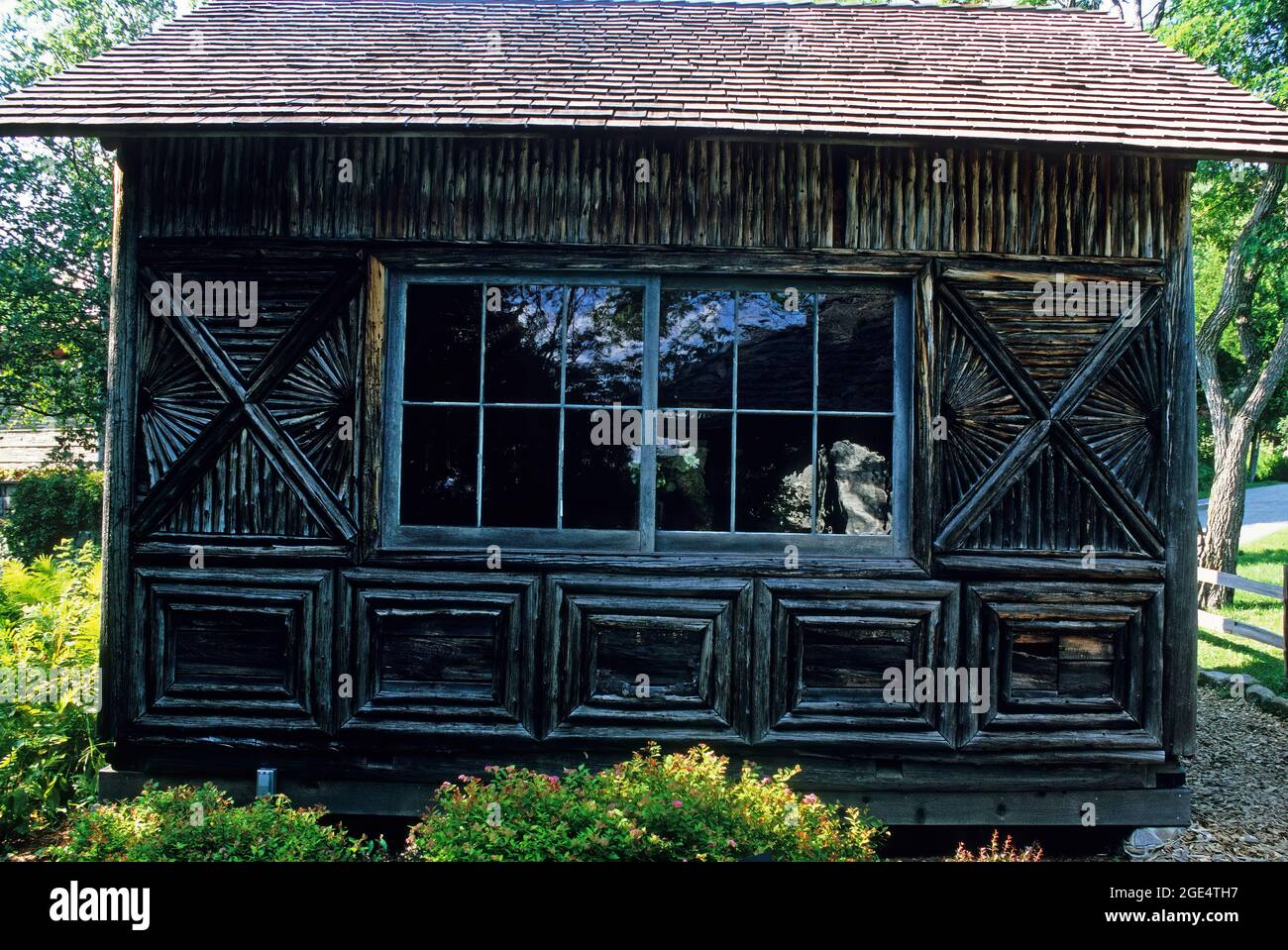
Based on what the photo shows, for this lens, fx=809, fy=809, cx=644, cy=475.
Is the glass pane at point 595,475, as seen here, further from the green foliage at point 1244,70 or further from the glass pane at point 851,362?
the green foliage at point 1244,70

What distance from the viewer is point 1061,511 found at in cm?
478

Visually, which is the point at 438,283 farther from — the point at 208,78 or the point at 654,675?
the point at 654,675

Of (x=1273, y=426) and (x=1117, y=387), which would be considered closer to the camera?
(x=1117, y=387)

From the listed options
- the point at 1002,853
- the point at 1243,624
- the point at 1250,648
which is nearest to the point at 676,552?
the point at 1002,853

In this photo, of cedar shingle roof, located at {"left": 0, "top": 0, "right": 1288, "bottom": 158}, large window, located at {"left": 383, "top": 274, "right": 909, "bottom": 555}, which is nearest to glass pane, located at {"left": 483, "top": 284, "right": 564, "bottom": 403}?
large window, located at {"left": 383, "top": 274, "right": 909, "bottom": 555}

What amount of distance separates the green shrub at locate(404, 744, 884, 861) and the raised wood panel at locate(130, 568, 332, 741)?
1.45m

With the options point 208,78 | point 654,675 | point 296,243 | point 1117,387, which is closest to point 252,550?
point 296,243

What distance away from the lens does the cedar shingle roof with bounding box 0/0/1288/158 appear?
4.51 metres

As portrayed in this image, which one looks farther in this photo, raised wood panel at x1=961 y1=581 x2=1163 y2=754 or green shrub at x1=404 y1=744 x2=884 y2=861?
raised wood panel at x1=961 y1=581 x2=1163 y2=754

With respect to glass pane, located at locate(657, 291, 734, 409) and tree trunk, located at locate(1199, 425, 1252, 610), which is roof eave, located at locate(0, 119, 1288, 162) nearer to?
glass pane, located at locate(657, 291, 734, 409)

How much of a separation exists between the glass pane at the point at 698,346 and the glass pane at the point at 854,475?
0.68m

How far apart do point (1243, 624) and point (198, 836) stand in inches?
423

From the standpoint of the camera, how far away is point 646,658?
474 cm

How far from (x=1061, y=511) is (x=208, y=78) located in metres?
5.92
